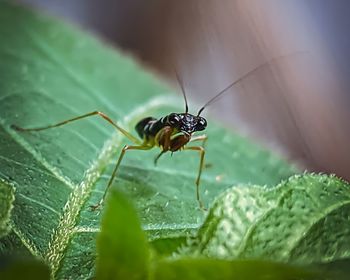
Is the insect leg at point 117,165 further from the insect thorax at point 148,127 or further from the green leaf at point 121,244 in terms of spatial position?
the green leaf at point 121,244

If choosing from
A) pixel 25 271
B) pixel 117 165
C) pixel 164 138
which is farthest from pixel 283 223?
pixel 164 138

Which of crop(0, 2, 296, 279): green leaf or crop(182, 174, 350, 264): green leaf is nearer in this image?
crop(182, 174, 350, 264): green leaf

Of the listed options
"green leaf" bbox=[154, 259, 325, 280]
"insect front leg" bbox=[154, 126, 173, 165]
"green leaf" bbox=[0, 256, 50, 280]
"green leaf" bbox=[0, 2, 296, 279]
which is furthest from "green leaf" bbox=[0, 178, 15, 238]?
"insect front leg" bbox=[154, 126, 173, 165]

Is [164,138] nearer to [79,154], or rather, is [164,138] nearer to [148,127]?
[148,127]

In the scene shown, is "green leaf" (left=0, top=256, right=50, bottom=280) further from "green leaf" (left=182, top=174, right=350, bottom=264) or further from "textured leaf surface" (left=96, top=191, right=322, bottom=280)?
"green leaf" (left=182, top=174, right=350, bottom=264)

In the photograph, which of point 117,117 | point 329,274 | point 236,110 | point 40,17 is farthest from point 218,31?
point 329,274

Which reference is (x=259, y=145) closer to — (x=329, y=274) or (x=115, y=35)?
(x=329, y=274)
